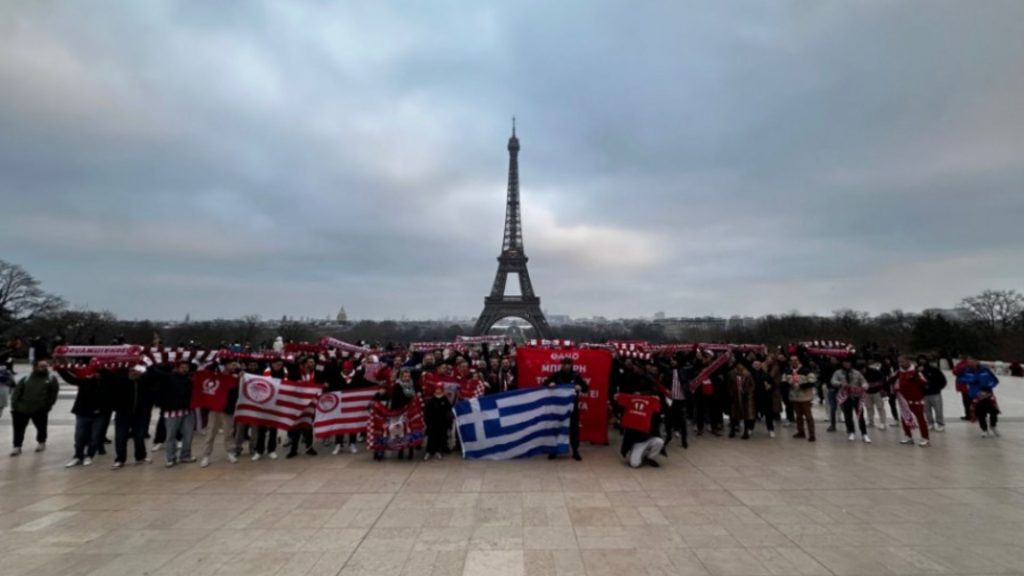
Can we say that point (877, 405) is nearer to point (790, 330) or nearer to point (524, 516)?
point (524, 516)

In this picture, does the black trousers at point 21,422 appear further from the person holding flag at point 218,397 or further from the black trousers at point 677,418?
the black trousers at point 677,418

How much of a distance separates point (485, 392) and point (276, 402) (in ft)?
14.0

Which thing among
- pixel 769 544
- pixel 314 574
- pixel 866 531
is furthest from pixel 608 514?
pixel 314 574

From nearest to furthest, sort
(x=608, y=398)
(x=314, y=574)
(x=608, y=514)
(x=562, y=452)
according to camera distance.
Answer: (x=314, y=574) < (x=608, y=514) < (x=562, y=452) < (x=608, y=398)

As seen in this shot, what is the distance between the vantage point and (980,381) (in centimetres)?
1227

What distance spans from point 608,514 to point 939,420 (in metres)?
10.9

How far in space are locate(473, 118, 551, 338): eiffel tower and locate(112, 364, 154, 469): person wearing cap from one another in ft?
199

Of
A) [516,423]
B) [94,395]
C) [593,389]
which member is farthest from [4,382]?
[593,389]

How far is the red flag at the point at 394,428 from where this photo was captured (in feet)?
31.6

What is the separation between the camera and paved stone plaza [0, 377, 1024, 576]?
5152 mm

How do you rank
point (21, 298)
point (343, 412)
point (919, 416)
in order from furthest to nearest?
point (21, 298) < point (919, 416) < point (343, 412)

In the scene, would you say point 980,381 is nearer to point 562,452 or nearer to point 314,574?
point 562,452

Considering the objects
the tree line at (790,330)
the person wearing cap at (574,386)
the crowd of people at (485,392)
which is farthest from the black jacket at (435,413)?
the tree line at (790,330)

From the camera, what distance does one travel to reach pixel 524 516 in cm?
647
